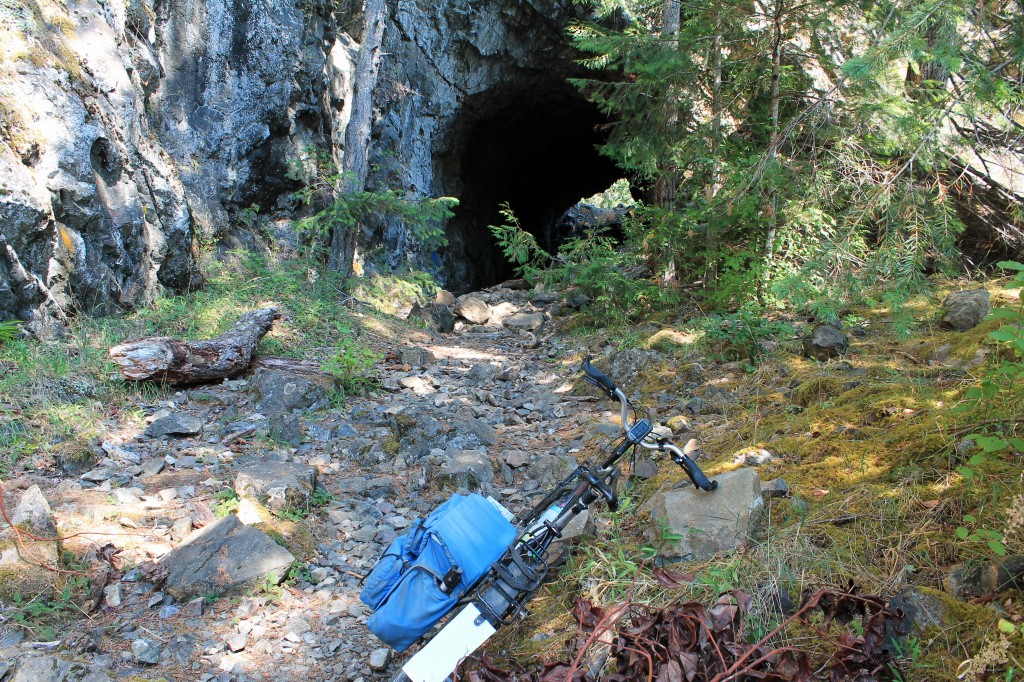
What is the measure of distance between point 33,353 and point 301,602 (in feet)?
12.8

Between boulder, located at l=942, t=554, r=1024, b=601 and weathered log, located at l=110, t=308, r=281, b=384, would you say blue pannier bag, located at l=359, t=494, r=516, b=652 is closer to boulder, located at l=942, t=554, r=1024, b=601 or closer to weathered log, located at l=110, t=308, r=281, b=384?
boulder, located at l=942, t=554, r=1024, b=601

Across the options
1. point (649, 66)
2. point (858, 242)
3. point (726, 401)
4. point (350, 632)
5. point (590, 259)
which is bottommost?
point (350, 632)

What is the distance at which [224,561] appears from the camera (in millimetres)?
3609

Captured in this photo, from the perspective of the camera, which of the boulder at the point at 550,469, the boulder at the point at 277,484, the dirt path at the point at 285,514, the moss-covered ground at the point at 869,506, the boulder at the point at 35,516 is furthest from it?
the boulder at the point at 550,469

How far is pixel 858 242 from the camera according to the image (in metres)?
4.16

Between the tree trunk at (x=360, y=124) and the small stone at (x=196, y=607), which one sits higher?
the tree trunk at (x=360, y=124)

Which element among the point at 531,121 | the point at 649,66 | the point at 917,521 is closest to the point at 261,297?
the point at 649,66

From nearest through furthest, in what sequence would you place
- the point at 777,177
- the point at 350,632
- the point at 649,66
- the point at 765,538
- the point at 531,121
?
1. the point at 765,538
2. the point at 350,632
3. the point at 777,177
4. the point at 649,66
5. the point at 531,121

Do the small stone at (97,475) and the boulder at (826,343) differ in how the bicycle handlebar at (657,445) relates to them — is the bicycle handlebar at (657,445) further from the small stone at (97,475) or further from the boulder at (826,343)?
the small stone at (97,475)

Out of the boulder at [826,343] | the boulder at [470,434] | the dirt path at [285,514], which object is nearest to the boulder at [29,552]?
the dirt path at [285,514]

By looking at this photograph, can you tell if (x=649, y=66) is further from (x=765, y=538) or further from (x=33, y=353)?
(x=33, y=353)

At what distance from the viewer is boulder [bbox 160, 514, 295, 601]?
353 centimetres

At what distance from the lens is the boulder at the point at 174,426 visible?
5.17m

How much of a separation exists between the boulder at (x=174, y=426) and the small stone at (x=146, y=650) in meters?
2.34
